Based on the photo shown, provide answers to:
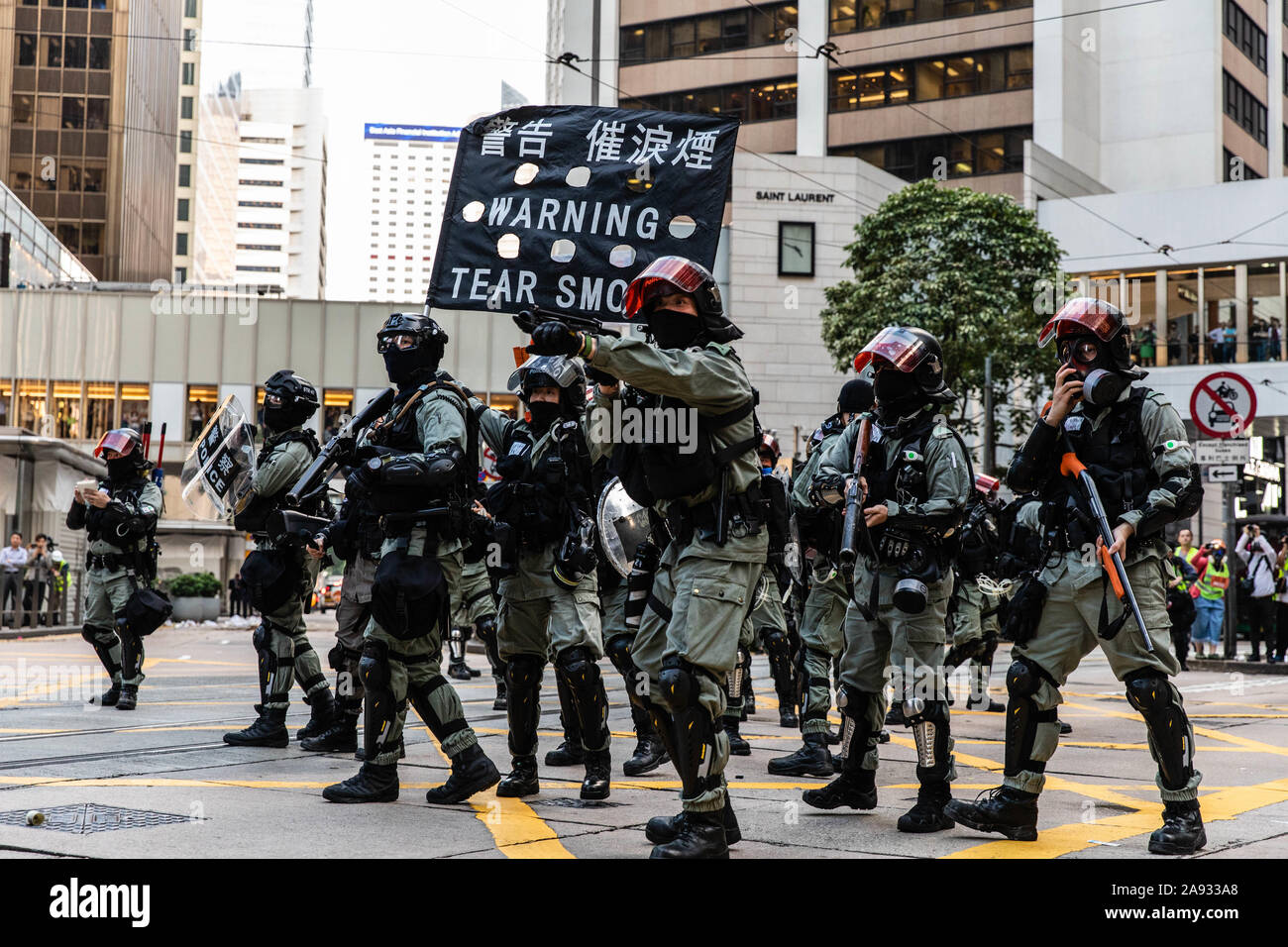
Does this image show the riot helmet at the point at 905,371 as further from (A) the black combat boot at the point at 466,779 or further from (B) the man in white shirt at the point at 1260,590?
(B) the man in white shirt at the point at 1260,590

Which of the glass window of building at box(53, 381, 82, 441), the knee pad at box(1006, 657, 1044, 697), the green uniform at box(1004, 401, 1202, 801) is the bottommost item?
the knee pad at box(1006, 657, 1044, 697)

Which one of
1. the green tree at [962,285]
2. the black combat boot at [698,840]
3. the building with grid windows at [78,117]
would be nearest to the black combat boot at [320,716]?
the black combat boot at [698,840]

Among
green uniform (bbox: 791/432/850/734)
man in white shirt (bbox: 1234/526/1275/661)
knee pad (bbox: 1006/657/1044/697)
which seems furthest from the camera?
man in white shirt (bbox: 1234/526/1275/661)

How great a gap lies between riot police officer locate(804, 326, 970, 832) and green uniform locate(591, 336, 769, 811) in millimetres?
1049

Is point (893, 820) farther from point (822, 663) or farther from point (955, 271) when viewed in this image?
point (955, 271)

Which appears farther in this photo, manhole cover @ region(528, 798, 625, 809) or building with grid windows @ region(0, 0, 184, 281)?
building with grid windows @ region(0, 0, 184, 281)

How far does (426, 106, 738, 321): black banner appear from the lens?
7.84 m

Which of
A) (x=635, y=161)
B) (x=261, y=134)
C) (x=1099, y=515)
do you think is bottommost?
(x=1099, y=515)

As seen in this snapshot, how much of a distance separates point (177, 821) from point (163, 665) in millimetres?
10435

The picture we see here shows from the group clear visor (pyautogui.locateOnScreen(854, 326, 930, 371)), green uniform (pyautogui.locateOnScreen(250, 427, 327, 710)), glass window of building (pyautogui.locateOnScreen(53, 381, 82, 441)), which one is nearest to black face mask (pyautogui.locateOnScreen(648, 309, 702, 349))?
clear visor (pyautogui.locateOnScreen(854, 326, 930, 371))

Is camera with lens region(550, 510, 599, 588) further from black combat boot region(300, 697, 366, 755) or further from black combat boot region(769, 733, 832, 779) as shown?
black combat boot region(300, 697, 366, 755)

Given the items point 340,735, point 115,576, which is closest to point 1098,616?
point 340,735
